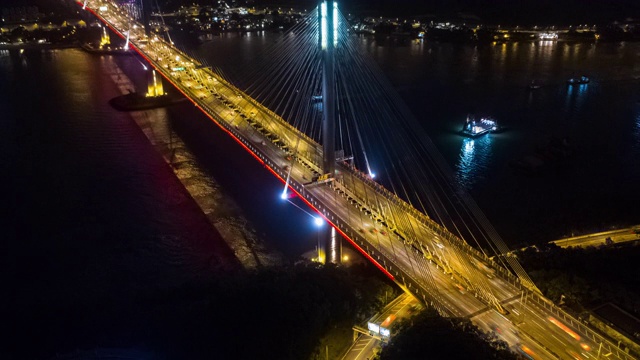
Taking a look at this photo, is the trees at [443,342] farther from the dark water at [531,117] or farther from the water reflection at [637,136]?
the water reflection at [637,136]

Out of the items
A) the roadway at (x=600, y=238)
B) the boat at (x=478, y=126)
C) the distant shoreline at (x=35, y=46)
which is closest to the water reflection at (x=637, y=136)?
the boat at (x=478, y=126)

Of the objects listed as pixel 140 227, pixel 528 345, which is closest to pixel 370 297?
pixel 528 345

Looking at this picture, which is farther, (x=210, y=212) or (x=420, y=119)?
(x=420, y=119)

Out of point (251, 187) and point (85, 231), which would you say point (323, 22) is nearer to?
point (251, 187)

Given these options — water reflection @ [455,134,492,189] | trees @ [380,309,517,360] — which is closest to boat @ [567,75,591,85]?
water reflection @ [455,134,492,189]

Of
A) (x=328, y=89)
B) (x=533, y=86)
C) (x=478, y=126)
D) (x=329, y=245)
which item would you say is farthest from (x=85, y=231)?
(x=533, y=86)

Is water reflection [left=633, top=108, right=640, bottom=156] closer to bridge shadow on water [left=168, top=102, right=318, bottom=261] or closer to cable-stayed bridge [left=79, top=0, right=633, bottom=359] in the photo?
cable-stayed bridge [left=79, top=0, right=633, bottom=359]

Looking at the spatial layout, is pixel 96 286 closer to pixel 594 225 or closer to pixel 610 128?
pixel 594 225
